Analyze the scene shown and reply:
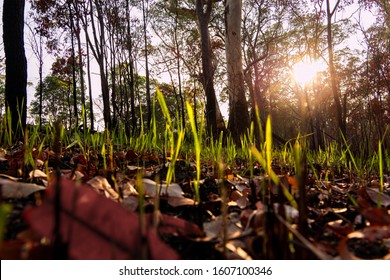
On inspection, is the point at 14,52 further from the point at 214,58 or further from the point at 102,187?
the point at 214,58

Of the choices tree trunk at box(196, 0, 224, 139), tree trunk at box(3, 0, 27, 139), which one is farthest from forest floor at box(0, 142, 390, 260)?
tree trunk at box(196, 0, 224, 139)

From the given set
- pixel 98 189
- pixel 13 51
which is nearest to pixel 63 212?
pixel 98 189

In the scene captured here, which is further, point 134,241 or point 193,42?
point 193,42

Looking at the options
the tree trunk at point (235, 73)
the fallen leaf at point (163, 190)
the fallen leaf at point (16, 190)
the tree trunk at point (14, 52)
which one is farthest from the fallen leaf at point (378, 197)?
the tree trunk at point (235, 73)

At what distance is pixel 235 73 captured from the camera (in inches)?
→ 257

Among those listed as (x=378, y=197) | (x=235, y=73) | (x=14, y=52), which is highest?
(x=235, y=73)

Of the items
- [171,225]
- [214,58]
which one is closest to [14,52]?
[171,225]

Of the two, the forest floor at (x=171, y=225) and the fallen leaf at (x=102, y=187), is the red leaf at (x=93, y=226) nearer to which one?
the forest floor at (x=171, y=225)

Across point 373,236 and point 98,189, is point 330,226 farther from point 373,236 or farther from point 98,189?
point 98,189

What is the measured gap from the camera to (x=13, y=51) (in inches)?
150

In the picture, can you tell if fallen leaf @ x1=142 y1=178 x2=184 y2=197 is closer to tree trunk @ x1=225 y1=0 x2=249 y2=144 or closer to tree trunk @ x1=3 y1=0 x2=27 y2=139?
tree trunk @ x1=3 y1=0 x2=27 y2=139

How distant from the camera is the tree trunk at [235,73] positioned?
602 cm
